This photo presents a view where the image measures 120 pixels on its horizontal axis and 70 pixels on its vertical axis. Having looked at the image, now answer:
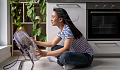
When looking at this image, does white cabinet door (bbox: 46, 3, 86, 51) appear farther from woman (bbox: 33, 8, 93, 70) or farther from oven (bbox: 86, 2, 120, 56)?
woman (bbox: 33, 8, 93, 70)

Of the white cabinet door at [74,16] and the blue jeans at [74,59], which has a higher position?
the white cabinet door at [74,16]

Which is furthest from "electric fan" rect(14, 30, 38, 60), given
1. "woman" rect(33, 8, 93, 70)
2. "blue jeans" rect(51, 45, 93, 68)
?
"blue jeans" rect(51, 45, 93, 68)

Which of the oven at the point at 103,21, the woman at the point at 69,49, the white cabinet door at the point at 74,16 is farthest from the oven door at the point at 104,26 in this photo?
the woman at the point at 69,49

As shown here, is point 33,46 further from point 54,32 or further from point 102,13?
point 102,13

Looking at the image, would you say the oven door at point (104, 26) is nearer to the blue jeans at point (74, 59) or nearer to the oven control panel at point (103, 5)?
the oven control panel at point (103, 5)

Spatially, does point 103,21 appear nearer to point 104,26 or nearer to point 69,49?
point 104,26

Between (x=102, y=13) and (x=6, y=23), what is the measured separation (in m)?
1.46

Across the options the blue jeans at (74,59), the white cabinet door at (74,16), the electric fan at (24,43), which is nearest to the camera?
the electric fan at (24,43)

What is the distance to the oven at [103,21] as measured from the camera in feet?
6.79

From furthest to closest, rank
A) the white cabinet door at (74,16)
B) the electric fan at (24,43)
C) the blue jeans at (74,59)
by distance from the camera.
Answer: the white cabinet door at (74,16)
the blue jeans at (74,59)
the electric fan at (24,43)


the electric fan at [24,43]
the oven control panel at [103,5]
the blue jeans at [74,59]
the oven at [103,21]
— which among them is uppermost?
the oven control panel at [103,5]

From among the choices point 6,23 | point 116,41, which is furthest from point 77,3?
point 6,23

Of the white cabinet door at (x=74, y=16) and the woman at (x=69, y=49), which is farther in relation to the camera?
the white cabinet door at (x=74, y=16)

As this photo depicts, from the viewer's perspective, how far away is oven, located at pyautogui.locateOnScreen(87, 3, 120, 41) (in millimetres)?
2068
